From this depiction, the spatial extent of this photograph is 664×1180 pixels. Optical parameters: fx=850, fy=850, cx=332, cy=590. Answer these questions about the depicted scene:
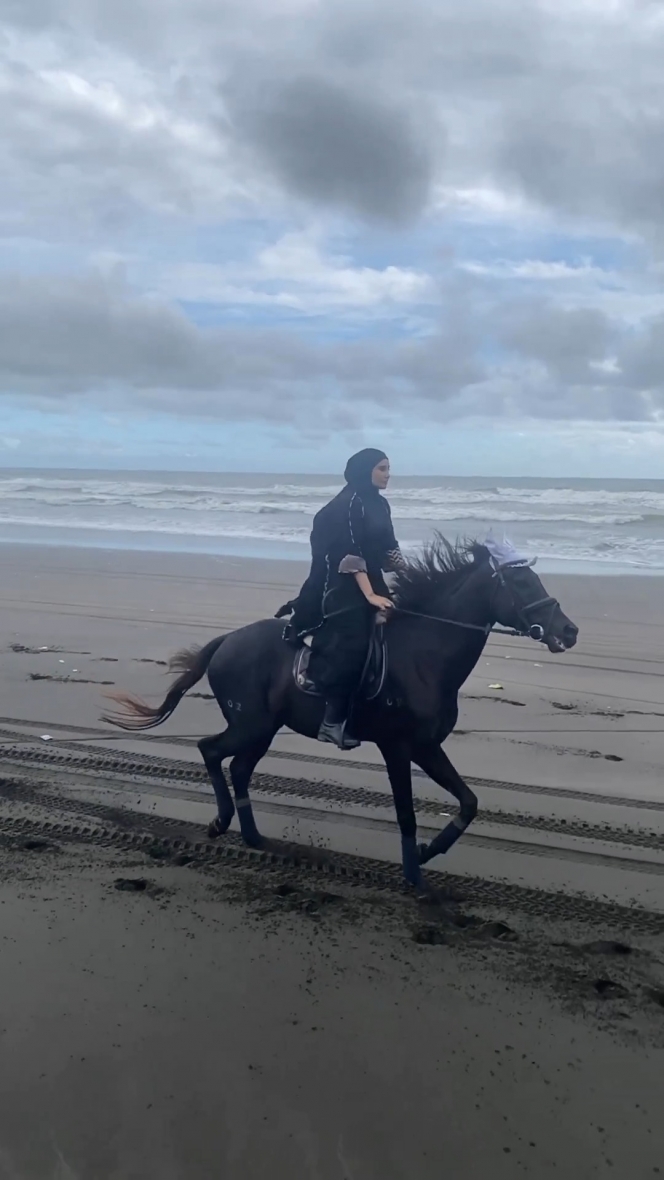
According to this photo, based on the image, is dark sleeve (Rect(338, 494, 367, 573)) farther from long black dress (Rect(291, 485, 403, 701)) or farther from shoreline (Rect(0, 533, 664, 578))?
shoreline (Rect(0, 533, 664, 578))

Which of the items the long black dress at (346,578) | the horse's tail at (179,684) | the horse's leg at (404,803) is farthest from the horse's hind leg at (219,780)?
the horse's leg at (404,803)

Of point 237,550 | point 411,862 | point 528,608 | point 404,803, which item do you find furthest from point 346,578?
point 237,550

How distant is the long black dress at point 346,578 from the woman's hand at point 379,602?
12cm

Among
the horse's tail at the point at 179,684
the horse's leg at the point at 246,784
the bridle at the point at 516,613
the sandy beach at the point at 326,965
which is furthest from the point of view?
the horse's tail at the point at 179,684

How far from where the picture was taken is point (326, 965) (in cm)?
400

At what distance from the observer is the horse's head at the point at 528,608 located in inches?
187

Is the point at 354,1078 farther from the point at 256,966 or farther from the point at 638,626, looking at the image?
the point at 638,626

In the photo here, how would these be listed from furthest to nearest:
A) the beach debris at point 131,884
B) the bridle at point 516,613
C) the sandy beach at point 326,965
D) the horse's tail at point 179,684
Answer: the horse's tail at point 179,684 → the bridle at point 516,613 → the beach debris at point 131,884 → the sandy beach at point 326,965

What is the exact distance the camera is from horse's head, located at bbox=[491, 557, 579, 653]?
15.6ft

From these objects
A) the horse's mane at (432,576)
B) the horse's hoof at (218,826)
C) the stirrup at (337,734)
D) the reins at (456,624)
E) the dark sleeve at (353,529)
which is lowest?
the horse's hoof at (218,826)

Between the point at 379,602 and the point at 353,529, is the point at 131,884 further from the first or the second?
the point at 353,529

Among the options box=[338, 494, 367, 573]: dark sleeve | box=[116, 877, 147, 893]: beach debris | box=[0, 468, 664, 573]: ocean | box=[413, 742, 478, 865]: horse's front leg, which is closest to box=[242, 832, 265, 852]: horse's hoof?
box=[116, 877, 147, 893]: beach debris

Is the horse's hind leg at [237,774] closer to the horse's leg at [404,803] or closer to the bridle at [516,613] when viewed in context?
the horse's leg at [404,803]

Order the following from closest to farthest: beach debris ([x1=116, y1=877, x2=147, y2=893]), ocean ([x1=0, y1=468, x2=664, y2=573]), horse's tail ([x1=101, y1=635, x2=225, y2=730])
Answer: beach debris ([x1=116, y1=877, x2=147, y2=893]) < horse's tail ([x1=101, y1=635, x2=225, y2=730]) < ocean ([x1=0, y1=468, x2=664, y2=573])
